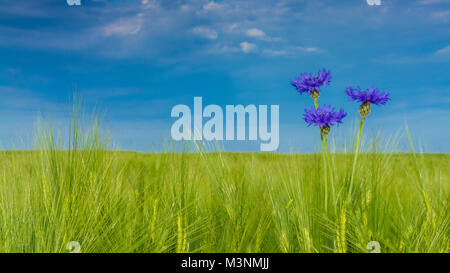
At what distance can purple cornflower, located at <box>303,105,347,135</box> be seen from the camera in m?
1.73

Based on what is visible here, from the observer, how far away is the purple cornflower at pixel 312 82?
1.82 m

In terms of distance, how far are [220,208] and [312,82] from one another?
79 centimetres

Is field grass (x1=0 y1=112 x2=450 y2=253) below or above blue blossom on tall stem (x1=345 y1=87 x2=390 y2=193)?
below

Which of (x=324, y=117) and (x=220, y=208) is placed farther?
(x=220, y=208)

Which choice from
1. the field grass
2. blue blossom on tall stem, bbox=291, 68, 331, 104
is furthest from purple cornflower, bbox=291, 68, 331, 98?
the field grass

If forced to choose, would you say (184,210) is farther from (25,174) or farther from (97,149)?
(25,174)

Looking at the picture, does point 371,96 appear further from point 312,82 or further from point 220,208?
point 220,208

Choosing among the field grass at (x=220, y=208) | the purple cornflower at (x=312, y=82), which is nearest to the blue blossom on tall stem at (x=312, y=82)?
the purple cornflower at (x=312, y=82)

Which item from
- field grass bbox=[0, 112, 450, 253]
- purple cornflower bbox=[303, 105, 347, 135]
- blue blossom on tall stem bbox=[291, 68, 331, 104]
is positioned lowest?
field grass bbox=[0, 112, 450, 253]

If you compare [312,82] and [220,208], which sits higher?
[312,82]

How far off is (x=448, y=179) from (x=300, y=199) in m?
1.32

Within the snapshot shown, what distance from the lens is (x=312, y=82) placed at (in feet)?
5.95

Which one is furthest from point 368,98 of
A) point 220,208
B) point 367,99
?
point 220,208

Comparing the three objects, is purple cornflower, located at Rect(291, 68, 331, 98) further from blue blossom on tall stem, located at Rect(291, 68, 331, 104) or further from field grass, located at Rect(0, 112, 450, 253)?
field grass, located at Rect(0, 112, 450, 253)
